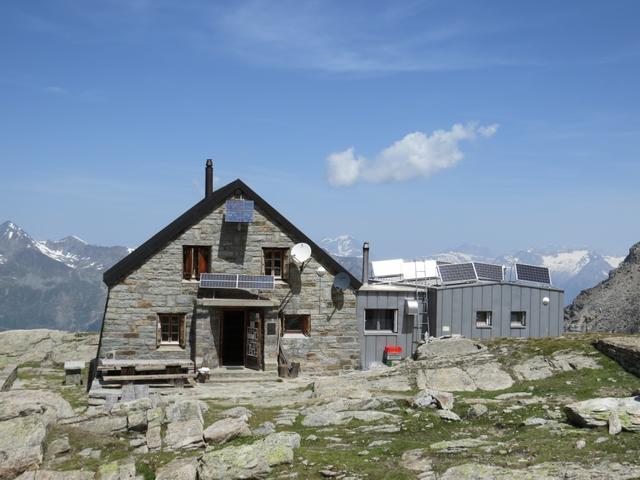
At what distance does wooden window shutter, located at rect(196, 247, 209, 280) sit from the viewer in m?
29.4

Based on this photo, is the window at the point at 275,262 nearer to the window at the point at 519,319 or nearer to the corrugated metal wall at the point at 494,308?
the corrugated metal wall at the point at 494,308

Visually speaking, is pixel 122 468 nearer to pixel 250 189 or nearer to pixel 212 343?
pixel 212 343

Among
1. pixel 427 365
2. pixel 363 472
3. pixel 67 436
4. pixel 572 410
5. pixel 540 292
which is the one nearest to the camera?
pixel 363 472

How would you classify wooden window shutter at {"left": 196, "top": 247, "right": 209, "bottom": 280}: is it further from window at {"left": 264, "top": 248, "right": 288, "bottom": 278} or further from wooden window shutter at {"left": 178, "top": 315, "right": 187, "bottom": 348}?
window at {"left": 264, "top": 248, "right": 288, "bottom": 278}

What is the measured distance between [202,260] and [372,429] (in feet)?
47.4

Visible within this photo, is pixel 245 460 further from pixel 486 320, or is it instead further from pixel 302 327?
pixel 486 320

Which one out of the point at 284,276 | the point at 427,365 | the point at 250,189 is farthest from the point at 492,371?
the point at 250,189

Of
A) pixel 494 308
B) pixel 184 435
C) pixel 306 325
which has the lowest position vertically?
pixel 184 435

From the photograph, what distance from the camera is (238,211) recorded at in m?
29.4

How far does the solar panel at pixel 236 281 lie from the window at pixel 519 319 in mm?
11616

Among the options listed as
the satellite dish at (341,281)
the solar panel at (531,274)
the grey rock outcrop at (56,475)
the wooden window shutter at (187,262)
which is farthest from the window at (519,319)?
the grey rock outcrop at (56,475)

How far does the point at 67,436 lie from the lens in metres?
16.8

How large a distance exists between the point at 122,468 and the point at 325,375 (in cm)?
1629

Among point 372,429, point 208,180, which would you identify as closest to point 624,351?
point 372,429
